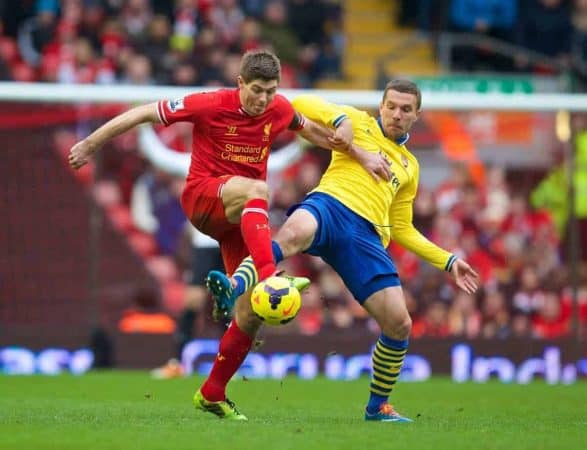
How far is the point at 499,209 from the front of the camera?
16688 millimetres

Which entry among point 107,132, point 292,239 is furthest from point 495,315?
point 107,132

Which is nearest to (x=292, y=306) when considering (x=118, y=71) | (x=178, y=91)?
(x=178, y=91)

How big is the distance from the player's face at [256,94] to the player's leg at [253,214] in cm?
44

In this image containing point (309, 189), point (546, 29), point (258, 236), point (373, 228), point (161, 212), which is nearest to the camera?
point (258, 236)

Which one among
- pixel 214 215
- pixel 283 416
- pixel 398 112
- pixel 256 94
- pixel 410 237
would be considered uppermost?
pixel 256 94

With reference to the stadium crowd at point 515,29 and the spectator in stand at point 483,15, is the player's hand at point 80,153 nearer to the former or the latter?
the stadium crowd at point 515,29

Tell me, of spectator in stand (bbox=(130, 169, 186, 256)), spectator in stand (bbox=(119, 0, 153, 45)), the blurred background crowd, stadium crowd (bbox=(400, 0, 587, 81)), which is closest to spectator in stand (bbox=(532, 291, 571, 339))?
the blurred background crowd

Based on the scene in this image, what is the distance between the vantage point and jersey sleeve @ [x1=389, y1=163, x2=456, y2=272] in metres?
9.38

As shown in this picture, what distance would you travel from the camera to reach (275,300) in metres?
8.02

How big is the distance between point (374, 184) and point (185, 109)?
4.23 feet

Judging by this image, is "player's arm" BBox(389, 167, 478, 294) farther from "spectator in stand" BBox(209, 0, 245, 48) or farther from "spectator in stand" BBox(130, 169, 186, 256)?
"spectator in stand" BBox(209, 0, 245, 48)

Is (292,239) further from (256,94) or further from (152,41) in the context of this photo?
(152,41)

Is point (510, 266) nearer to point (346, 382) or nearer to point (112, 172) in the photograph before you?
point (346, 382)

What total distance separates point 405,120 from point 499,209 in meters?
7.63
